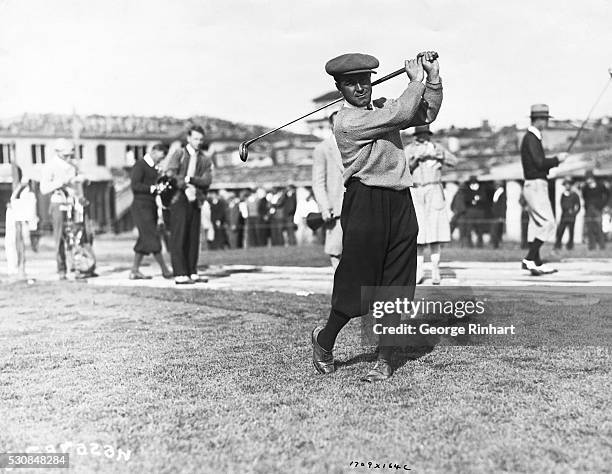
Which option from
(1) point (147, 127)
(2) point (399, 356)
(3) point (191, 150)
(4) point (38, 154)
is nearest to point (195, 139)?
(3) point (191, 150)

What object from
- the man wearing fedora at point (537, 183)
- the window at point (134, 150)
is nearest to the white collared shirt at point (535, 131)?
the man wearing fedora at point (537, 183)

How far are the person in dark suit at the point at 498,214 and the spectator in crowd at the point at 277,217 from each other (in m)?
6.03

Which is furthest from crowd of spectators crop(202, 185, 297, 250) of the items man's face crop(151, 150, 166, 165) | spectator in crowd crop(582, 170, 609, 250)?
man's face crop(151, 150, 166, 165)

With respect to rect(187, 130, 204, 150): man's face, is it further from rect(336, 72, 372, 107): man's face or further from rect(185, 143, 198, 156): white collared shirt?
rect(336, 72, 372, 107): man's face

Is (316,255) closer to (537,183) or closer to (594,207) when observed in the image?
(594,207)

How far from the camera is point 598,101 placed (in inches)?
458

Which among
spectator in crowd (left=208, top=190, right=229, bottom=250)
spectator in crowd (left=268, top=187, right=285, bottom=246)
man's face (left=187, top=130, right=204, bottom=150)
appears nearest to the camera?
man's face (left=187, top=130, right=204, bottom=150)

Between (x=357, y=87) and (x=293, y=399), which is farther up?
(x=357, y=87)

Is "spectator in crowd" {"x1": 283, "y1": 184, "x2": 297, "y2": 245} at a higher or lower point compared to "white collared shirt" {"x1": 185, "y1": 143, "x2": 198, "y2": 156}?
lower

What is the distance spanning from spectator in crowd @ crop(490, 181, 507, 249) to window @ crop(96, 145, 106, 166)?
74.9 feet

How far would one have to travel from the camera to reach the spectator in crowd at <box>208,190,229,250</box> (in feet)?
81.3

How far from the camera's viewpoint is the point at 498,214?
21.5m

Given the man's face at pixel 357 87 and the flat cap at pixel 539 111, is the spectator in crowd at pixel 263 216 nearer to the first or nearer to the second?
the flat cap at pixel 539 111

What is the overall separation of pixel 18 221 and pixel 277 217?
12478mm
